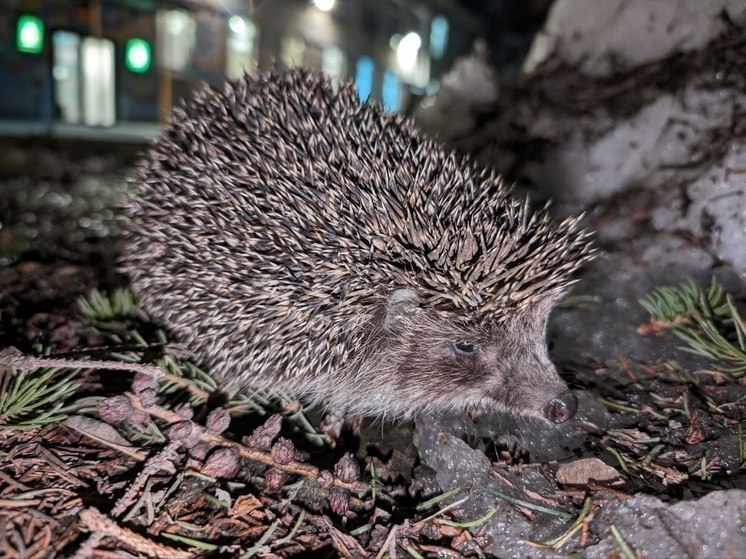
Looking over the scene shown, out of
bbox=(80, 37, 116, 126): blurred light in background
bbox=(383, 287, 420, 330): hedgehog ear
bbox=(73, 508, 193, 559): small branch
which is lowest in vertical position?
bbox=(73, 508, 193, 559): small branch

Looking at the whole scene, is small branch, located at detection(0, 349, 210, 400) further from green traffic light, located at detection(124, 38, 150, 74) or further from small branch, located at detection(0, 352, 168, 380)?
green traffic light, located at detection(124, 38, 150, 74)

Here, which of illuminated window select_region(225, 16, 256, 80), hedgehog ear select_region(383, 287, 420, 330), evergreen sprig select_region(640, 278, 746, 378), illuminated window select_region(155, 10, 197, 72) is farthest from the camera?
illuminated window select_region(155, 10, 197, 72)

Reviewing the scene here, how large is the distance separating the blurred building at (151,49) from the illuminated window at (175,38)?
0.02 m

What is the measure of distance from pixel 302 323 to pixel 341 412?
619 millimetres

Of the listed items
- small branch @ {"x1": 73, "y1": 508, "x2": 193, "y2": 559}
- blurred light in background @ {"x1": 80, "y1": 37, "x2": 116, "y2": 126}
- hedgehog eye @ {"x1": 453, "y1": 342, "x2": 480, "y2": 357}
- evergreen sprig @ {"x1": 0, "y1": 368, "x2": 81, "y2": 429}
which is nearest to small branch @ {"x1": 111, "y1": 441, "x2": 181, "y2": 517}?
small branch @ {"x1": 73, "y1": 508, "x2": 193, "y2": 559}

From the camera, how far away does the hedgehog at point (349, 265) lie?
9.32 ft

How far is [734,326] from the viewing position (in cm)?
346

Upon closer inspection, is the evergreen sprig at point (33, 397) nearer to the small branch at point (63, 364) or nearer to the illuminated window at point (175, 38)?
the small branch at point (63, 364)

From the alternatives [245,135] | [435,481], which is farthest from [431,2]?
[435,481]

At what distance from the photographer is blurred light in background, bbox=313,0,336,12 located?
40.5ft

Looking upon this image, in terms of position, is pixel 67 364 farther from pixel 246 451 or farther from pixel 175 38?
pixel 175 38

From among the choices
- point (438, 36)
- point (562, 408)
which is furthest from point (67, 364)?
point (438, 36)

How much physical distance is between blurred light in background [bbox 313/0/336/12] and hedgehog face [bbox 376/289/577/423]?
37.3 ft

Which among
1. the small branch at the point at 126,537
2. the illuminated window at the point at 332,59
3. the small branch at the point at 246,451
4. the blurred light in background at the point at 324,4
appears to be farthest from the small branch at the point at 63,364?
the illuminated window at the point at 332,59
